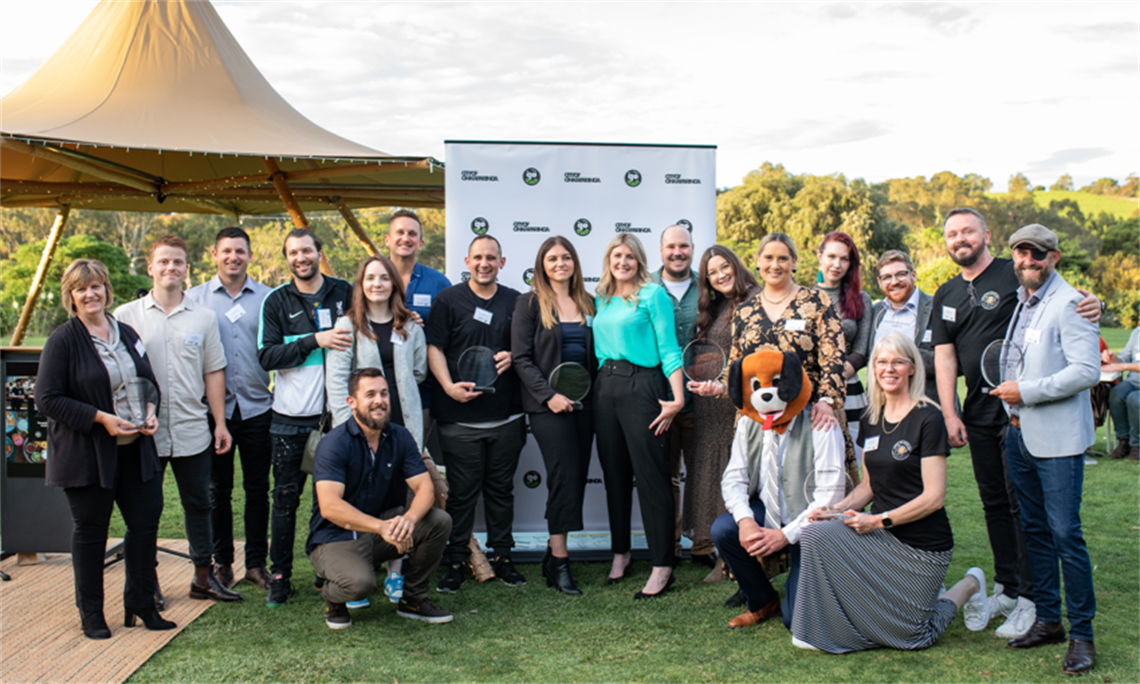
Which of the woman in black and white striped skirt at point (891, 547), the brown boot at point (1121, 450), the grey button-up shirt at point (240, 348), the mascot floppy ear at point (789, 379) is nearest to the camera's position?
the woman in black and white striped skirt at point (891, 547)

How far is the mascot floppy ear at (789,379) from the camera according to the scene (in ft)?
10.8

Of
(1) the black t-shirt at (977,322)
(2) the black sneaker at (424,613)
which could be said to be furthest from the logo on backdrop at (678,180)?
(2) the black sneaker at (424,613)

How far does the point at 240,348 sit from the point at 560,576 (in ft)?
6.87

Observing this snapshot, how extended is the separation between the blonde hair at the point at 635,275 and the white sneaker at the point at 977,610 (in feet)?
6.65

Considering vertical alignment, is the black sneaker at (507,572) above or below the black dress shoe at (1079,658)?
below

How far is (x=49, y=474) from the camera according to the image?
335 centimetres

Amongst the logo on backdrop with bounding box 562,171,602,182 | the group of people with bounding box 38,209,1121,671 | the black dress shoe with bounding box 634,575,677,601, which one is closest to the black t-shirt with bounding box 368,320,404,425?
the group of people with bounding box 38,209,1121,671

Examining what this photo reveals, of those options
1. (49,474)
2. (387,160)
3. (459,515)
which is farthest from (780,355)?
(387,160)

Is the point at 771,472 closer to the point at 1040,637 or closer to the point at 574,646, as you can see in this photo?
the point at 574,646

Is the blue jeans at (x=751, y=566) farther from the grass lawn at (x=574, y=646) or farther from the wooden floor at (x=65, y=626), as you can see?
the wooden floor at (x=65, y=626)

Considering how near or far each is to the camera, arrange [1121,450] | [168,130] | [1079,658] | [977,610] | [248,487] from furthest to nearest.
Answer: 1. [1121,450]
2. [168,130]
3. [248,487]
4. [977,610]
5. [1079,658]

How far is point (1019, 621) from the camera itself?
11.1ft

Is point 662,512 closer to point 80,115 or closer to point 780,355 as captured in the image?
point 780,355

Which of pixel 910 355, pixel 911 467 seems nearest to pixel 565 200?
pixel 910 355
